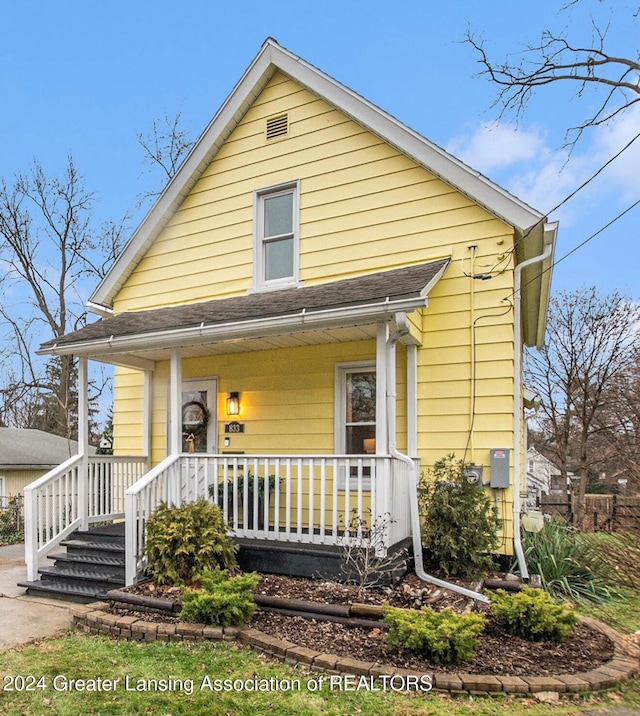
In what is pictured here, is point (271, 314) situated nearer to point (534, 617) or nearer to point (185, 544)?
point (185, 544)

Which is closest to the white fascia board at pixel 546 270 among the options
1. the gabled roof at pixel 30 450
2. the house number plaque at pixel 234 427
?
the house number plaque at pixel 234 427

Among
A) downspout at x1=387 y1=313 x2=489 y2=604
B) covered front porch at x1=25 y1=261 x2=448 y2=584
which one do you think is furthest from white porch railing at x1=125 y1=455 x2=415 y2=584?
downspout at x1=387 y1=313 x2=489 y2=604

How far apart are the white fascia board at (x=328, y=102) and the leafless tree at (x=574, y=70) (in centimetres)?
113

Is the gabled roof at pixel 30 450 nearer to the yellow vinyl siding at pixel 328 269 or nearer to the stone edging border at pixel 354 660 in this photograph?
the yellow vinyl siding at pixel 328 269

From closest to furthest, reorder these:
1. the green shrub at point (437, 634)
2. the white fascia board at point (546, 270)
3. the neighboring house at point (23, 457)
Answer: the green shrub at point (437, 634)
the white fascia board at point (546, 270)
the neighboring house at point (23, 457)

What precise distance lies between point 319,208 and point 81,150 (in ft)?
57.8

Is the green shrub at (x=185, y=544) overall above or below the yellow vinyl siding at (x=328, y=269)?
below

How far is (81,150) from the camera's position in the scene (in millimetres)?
21422

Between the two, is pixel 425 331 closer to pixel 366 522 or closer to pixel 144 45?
pixel 366 522

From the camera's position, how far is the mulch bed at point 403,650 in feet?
13.2

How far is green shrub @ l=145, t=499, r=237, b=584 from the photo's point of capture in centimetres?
566

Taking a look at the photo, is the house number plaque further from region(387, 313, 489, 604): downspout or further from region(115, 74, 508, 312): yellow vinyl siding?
region(387, 313, 489, 604): downspout

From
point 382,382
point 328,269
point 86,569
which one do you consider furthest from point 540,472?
point 86,569

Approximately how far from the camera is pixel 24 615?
5.56 meters
